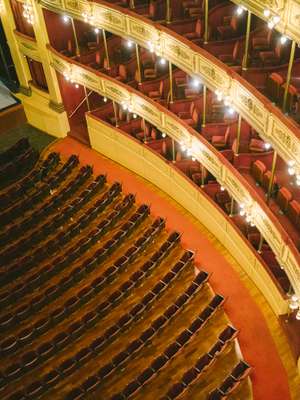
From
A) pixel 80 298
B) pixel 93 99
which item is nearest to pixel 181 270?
pixel 80 298

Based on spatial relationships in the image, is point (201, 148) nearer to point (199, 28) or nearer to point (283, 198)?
point (283, 198)

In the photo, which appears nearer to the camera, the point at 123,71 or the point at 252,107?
the point at 252,107

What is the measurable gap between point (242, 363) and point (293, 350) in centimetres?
144

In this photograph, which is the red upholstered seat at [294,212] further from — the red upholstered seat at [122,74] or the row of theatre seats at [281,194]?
the red upholstered seat at [122,74]

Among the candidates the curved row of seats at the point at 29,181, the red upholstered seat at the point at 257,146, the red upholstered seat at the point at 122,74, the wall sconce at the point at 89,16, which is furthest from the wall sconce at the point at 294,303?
the wall sconce at the point at 89,16

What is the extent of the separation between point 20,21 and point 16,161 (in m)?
4.64

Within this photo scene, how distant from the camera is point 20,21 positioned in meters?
18.0

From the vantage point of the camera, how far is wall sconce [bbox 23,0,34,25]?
55.3 feet

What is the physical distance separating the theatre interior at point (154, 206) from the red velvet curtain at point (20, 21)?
0.22 feet

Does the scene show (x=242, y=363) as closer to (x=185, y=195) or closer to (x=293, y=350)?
(x=293, y=350)

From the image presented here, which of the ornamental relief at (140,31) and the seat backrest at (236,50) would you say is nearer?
the seat backrest at (236,50)

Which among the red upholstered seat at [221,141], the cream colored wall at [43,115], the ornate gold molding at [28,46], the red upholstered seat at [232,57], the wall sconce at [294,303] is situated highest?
the red upholstered seat at [232,57]

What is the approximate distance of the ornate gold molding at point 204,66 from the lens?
1071cm

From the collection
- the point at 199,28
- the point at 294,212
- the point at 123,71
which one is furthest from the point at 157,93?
the point at 294,212
